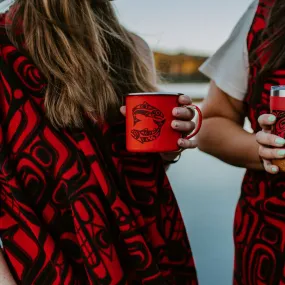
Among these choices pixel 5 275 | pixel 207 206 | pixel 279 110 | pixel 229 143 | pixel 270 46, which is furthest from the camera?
pixel 207 206

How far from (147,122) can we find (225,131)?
0.34 metres

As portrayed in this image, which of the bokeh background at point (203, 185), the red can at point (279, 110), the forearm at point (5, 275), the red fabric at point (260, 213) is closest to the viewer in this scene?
the red can at point (279, 110)

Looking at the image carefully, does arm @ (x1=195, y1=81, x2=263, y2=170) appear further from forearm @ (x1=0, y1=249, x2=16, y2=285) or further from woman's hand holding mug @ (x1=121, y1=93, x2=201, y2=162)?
forearm @ (x1=0, y1=249, x2=16, y2=285)

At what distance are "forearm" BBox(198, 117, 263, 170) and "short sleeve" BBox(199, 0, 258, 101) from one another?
0.26ft

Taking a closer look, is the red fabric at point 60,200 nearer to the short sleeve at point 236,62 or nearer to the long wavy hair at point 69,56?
the long wavy hair at point 69,56

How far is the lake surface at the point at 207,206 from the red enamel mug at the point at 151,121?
1115 millimetres

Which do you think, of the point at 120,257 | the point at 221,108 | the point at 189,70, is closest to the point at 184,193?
the point at 189,70

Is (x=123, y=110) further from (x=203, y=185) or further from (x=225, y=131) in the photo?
(x=203, y=185)

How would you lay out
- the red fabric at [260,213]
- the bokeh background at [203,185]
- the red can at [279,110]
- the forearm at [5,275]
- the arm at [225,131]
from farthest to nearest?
the bokeh background at [203,185]
the arm at [225,131]
the red fabric at [260,213]
the forearm at [5,275]
the red can at [279,110]

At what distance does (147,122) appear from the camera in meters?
0.80

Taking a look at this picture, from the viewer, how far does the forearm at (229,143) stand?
103 cm

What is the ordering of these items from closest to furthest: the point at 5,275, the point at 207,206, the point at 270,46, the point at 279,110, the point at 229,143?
the point at 279,110
the point at 5,275
the point at 270,46
the point at 229,143
the point at 207,206

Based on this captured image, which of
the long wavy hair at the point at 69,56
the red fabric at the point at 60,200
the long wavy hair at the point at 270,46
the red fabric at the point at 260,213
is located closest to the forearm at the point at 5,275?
the red fabric at the point at 60,200

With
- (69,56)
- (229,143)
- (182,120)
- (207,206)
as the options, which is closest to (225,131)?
(229,143)
